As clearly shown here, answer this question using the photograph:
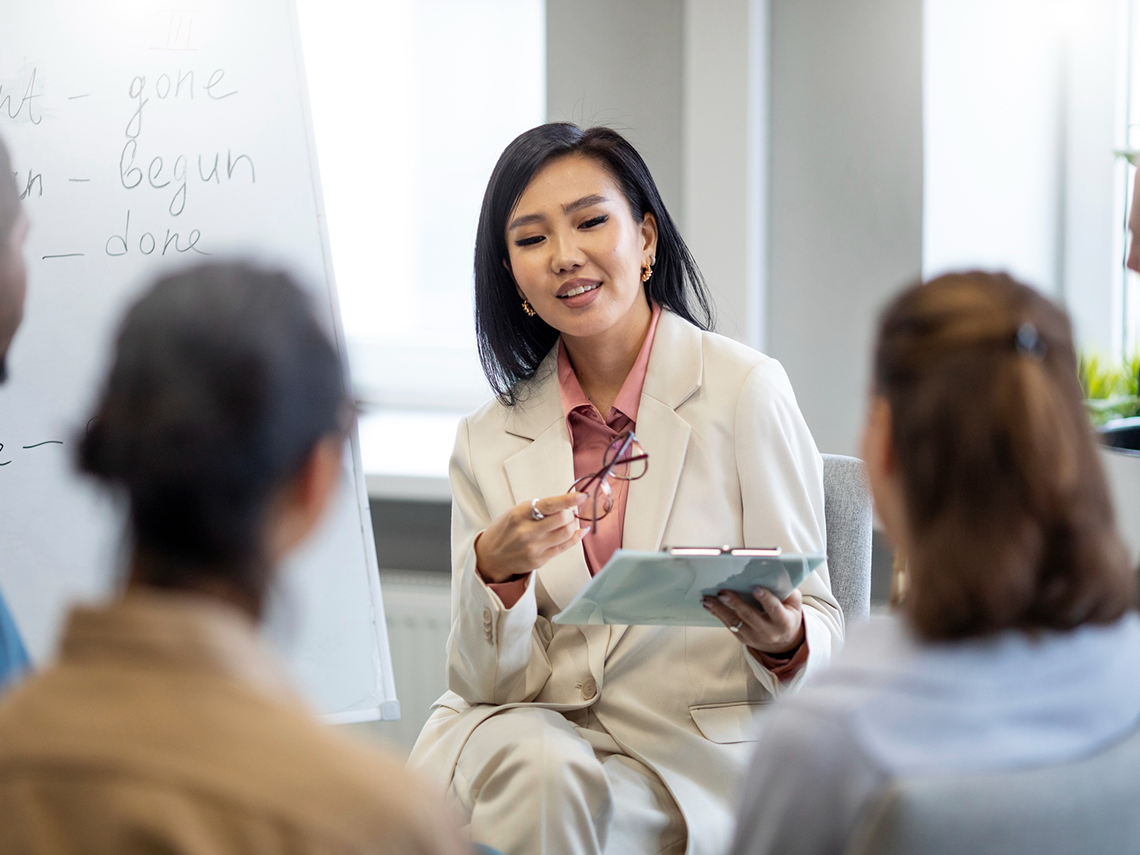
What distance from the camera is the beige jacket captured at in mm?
588

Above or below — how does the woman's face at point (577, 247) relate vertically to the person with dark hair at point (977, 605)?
above

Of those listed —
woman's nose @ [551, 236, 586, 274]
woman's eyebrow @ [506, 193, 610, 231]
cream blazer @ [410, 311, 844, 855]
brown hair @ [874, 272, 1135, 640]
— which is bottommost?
cream blazer @ [410, 311, 844, 855]

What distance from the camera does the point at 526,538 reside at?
1488 mm

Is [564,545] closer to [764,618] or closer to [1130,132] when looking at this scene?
[764,618]

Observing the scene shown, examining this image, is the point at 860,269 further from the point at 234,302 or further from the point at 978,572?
the point at 234,302

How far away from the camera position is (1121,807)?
726 mm

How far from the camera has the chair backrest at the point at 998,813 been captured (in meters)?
0.68

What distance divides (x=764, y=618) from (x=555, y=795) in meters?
0.37

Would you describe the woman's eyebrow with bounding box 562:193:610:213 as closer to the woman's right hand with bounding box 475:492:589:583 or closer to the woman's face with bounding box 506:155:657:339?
the woman's face with bounding box 506:155:657:339

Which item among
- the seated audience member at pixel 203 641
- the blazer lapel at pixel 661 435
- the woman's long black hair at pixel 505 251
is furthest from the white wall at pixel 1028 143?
the seated audience member at pixel 203 641

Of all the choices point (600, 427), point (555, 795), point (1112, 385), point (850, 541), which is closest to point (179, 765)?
point (555, 795)

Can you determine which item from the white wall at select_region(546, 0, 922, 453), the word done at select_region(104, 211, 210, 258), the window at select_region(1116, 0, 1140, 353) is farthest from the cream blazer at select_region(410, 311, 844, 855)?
the window at select_region(1116, 0, 1140, 353)

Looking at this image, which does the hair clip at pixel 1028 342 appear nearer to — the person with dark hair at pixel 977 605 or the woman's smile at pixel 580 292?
the person with dark hair at pixel 977 605

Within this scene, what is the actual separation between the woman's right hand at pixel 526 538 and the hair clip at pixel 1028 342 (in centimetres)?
78
